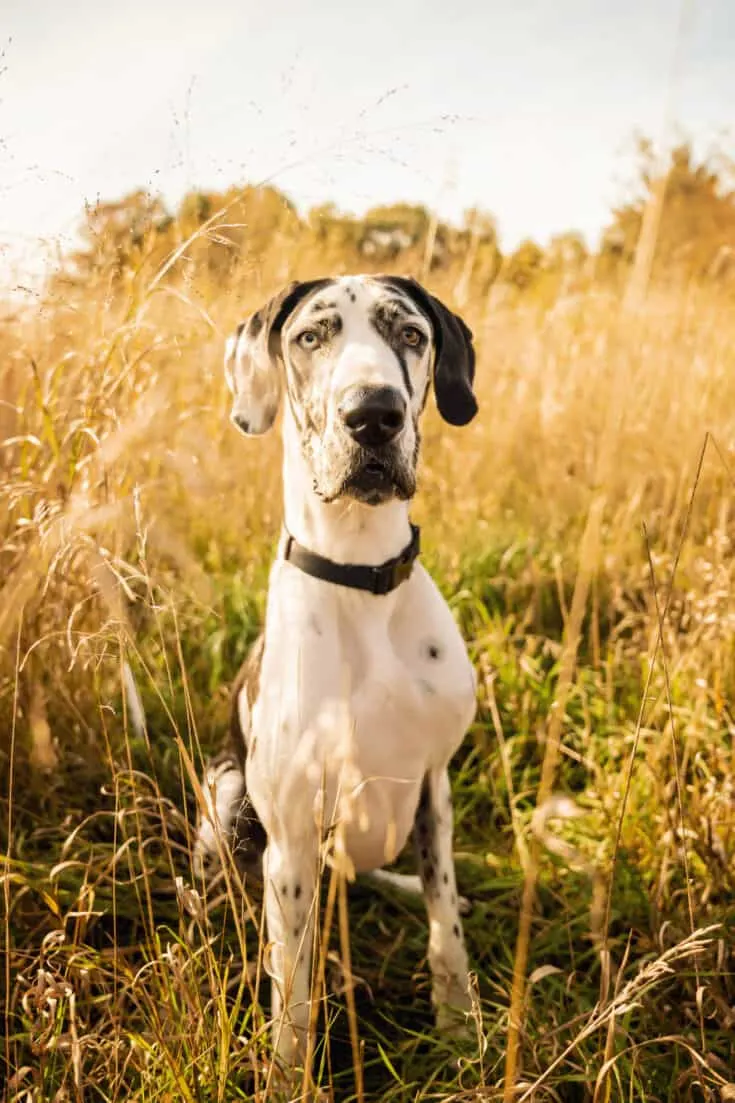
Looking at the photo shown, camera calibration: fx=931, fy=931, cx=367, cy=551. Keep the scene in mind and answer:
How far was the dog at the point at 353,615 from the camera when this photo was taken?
2.04 m

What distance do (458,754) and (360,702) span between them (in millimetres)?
1226

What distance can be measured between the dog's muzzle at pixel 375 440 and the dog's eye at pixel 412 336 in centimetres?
27

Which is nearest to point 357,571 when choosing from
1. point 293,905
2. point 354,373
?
point 354,373

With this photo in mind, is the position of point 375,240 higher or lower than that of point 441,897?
higher

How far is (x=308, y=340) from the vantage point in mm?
2186

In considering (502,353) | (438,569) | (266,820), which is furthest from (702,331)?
(266,820)

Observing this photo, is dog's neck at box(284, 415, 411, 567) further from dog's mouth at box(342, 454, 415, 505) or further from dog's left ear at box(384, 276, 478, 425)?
dog's left ear at box(384, 276, 478, 425)

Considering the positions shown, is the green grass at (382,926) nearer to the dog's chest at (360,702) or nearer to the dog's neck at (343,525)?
the dog's chest at (360,702)

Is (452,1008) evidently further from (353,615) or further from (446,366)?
(446,366)

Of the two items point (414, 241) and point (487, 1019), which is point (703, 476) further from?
point (414, 241)

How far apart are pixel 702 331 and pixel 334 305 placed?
11.0 ft

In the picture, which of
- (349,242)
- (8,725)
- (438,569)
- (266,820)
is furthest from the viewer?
(349,242)

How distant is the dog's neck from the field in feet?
0.83

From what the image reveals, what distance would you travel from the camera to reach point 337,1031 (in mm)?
2230
